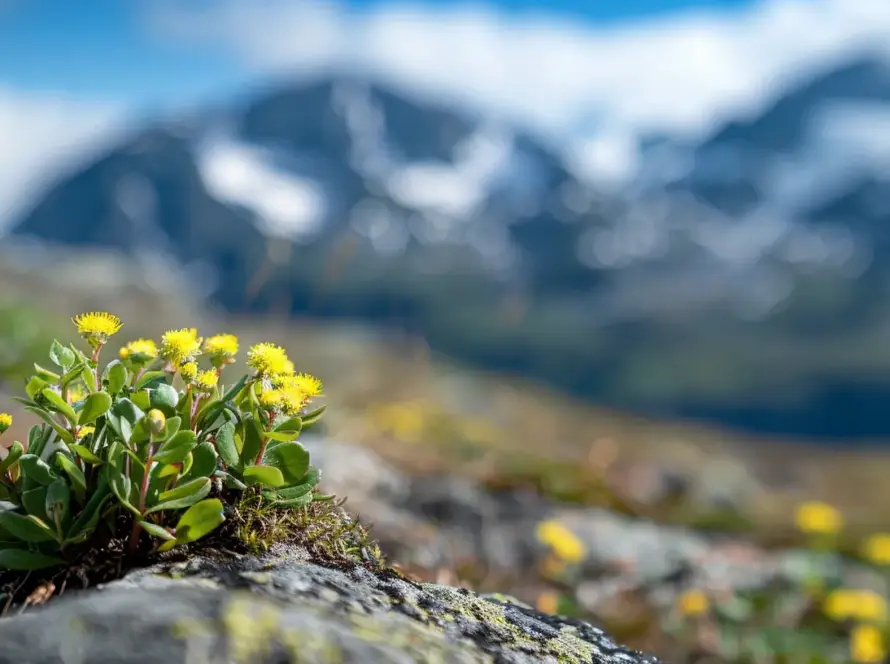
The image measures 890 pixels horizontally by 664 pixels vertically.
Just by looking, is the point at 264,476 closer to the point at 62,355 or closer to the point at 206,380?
the point at 206,380

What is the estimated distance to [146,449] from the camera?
7.84ft

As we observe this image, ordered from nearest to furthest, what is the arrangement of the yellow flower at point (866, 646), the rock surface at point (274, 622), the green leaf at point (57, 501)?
the rock surface at point (274, 622)
the green leaf at point (57, 501)
the yellow flower at point (866, 646)

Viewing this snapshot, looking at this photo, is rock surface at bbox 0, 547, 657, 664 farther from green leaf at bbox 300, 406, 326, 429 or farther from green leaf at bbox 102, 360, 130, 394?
green leaf at bbox 102, 360, 130, 394

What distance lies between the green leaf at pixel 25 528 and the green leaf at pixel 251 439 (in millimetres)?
596

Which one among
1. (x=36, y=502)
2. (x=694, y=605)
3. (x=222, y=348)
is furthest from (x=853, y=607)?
(x=36, y=502)

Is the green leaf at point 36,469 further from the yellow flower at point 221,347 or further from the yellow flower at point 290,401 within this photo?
the yellow flower at point 290,401

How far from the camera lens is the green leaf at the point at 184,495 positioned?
94.0 inches

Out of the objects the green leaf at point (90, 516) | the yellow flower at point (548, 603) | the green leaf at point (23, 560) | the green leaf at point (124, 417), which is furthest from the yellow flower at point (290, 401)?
the yellow flower at point (548, 603)

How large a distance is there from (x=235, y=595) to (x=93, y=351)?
42.3 inches

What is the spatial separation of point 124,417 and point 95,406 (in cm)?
14

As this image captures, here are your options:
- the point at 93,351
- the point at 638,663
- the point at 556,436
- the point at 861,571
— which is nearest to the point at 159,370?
the point at 93,351

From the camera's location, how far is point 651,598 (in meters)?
7.69

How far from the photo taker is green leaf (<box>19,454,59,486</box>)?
242 cm

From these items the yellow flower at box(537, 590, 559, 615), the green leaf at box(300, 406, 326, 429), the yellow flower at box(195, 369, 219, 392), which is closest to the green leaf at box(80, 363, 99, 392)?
the yellow flower at box(195, 369, 219, 392)
